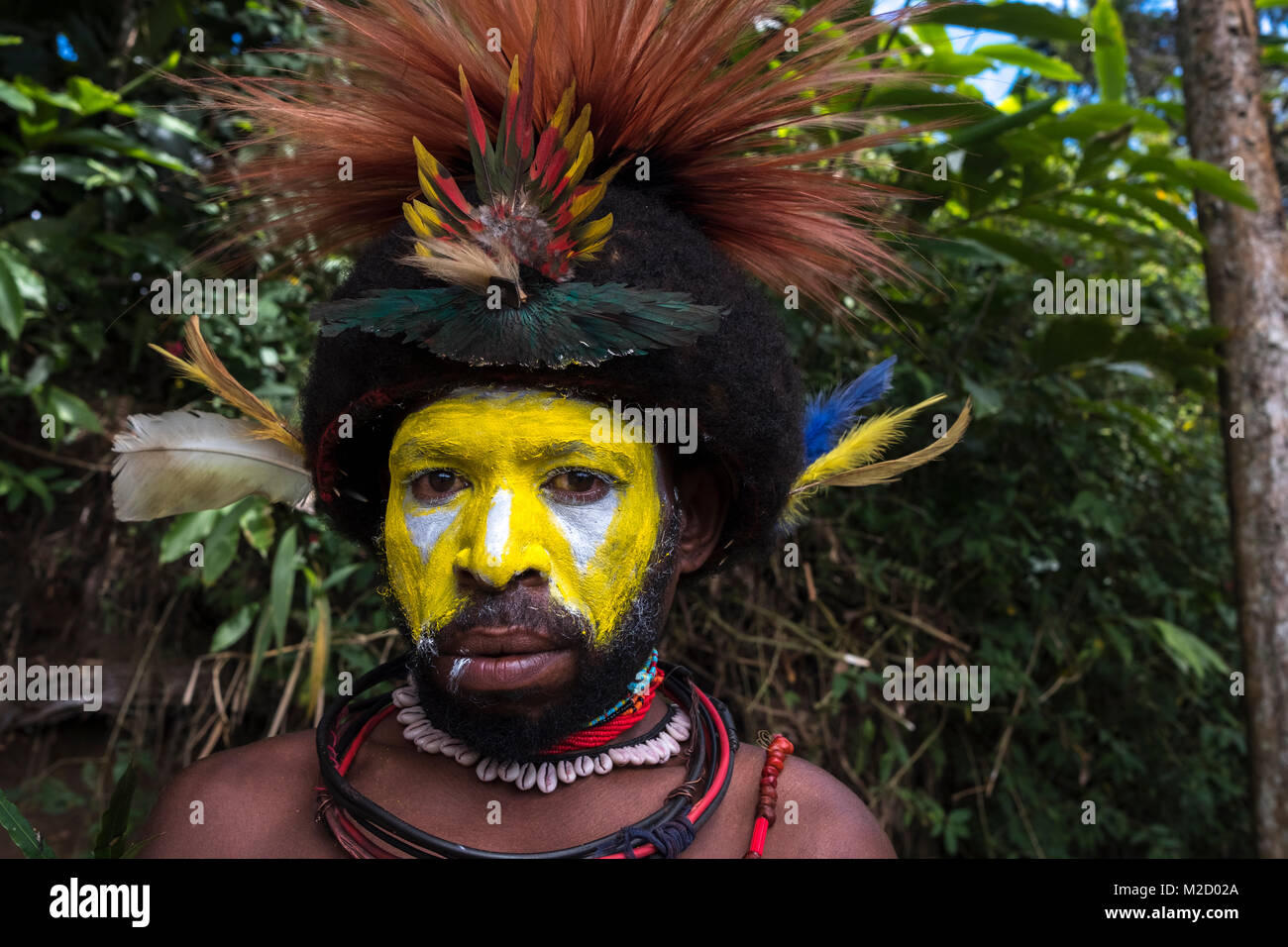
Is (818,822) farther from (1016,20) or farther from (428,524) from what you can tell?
(1016,20)

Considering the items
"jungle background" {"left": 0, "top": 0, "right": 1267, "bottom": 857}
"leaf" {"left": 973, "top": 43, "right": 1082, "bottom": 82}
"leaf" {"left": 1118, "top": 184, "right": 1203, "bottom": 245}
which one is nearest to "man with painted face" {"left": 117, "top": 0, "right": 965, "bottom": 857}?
"jungle background" {"left": 0, "top": 0, "right": 1267, "bottom": 857}

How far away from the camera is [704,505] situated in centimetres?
174

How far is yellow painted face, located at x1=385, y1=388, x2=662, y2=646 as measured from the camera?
1420 millimetres

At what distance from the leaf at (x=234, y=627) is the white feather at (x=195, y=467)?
1.14m

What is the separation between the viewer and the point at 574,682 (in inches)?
56.9

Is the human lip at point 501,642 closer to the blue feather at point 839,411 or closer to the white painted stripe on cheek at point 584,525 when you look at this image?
the white painted stripe on cheek at point 584,525

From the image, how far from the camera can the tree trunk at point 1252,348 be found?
8.94 ft

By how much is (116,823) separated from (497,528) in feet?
2.56

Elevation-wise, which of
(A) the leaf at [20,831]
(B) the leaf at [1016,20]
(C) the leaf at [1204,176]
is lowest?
(A) the leaf at [20,831]

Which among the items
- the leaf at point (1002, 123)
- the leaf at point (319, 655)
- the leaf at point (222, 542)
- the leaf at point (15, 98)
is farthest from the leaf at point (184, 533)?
the leaf at point (1002, 123)

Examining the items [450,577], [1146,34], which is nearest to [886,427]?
[450,577]

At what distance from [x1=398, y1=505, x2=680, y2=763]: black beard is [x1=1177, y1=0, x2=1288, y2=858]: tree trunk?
214cm

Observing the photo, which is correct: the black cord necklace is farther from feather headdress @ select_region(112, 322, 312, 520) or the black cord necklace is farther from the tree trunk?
the tree trunk

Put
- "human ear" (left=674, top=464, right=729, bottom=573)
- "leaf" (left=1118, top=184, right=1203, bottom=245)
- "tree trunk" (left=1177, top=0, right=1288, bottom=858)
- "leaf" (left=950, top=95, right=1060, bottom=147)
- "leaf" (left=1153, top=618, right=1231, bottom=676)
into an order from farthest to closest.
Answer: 1. "leaf" (left=1153, top=618, right=1231, bottom=676)
2. "leaf" (left=1118, top=184, right=1203, bottom=245)
3. "tree trunk" (left=1177, top=0, right=1288, bottom=858)
4. "leaf" (left=950, top=95, right=1060, bottom=147)
5. "human ear" (left=674, top=464, right=729, bottom=573)
